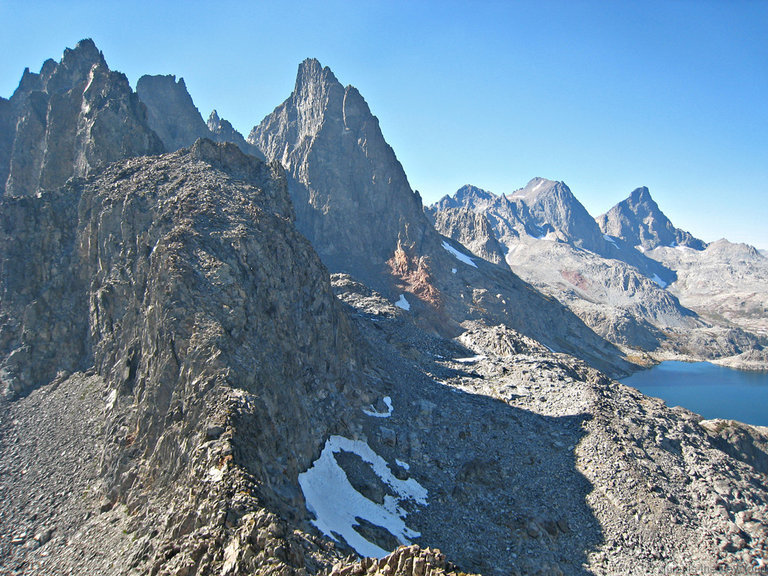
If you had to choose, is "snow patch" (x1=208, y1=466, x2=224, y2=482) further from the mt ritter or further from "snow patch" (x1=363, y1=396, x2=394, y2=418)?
"snow patch" (x1=363, y1=396, x2=394, y2=418)

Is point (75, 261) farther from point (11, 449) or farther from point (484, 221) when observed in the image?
point (484, 221)

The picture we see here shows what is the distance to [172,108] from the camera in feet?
362

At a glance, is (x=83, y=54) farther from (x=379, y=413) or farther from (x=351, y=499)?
(x=351, y=499)

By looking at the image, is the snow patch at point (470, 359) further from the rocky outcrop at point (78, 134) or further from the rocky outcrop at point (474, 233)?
the rocky outcrop at point (474, 233)

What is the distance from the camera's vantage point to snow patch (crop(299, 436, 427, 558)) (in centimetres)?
3231

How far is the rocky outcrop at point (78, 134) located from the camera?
205 ft

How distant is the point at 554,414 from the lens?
55844 mm

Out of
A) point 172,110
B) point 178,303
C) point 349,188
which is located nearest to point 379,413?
point 178,303

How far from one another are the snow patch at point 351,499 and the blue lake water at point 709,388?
266 feet

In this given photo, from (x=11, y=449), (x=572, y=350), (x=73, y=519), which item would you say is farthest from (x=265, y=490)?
(x=572, y=350)

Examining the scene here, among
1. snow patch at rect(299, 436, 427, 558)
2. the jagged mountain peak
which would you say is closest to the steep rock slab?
the jagged mountain peak

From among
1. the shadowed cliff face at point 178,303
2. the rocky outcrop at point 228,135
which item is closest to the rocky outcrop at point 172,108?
the rocky outcrop at point 228,135

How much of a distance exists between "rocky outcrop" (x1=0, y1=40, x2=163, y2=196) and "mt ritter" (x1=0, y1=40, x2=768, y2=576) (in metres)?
0.30

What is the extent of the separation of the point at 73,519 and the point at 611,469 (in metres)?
41.1
